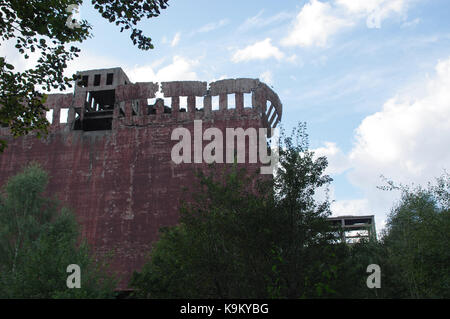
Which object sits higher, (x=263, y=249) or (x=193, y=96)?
(x=193, y=96)

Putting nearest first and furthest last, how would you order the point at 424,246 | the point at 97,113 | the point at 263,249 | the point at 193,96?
the point at 263,249
the point at 424,246
the point at 193,96
the point at 97,113

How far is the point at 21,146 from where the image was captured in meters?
30.1

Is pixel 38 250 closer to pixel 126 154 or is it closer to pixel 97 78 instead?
pixel 126 154

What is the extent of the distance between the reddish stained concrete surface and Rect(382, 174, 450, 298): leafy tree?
1100 cm

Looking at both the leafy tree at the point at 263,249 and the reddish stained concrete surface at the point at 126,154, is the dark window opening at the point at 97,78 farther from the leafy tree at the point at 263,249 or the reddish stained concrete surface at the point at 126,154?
the leafy tree at the point at 263,249

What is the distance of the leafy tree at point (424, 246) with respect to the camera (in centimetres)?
1406

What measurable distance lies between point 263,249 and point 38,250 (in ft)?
29.4

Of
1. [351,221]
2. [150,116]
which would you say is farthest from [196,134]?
[351,221]

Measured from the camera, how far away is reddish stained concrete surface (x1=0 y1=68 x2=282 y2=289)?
86.0ft

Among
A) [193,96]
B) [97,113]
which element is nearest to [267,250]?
[193,96]

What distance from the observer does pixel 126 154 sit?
92.7 ft
